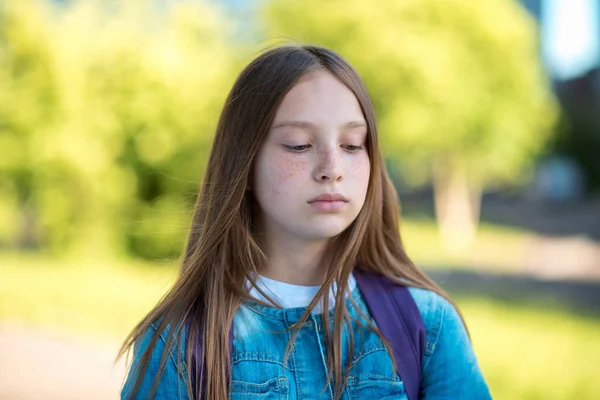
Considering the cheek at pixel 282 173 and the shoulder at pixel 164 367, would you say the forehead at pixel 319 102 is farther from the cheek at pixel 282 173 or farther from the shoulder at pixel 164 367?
the shoulder at pixel 164 367

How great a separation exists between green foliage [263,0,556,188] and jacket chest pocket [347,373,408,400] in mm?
10454

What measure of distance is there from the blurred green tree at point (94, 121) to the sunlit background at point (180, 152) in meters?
0.02

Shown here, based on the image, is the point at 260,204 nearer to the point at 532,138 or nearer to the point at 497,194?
the point at 532,138

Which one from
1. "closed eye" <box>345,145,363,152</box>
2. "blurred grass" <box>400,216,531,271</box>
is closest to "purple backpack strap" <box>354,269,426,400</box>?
"closed eye" <box>345,145,363,152</box>

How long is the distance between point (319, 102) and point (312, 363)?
61 cm

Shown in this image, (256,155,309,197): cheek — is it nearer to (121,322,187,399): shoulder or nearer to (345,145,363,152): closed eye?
(345,145,363,152): closed eye

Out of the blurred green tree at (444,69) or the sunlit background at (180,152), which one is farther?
the blurred green tree at (444,69)

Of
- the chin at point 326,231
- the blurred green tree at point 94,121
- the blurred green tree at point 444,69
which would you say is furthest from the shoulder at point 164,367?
the blurred green tree at point 444,69

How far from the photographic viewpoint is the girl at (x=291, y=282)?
1588 millimetres

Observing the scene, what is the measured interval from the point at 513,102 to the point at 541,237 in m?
4.27

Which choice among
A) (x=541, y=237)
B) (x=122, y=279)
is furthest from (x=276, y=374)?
(x=541, y=237)

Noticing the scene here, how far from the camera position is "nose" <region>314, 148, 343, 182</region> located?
1603 mm

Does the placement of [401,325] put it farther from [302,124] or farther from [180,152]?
[180,152]

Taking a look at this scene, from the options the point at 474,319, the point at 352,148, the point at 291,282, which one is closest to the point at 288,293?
the point at 291,282
